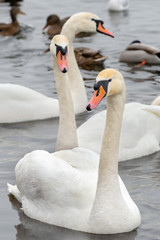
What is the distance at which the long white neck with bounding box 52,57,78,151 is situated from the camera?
8.20 metres

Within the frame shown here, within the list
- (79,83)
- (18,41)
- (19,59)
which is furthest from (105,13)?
(79,83)

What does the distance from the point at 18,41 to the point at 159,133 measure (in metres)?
8.86

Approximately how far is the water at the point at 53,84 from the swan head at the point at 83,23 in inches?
49.0

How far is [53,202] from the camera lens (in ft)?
22.7

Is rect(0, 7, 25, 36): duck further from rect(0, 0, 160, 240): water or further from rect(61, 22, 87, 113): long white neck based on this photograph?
rect(61, 22, 87, 113): long white neck

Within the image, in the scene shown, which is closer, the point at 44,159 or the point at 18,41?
the point at 44,159

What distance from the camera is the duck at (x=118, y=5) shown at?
21156 mm

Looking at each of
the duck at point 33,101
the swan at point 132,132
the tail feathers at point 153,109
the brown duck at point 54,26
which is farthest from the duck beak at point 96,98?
the brown duck at point 54,26

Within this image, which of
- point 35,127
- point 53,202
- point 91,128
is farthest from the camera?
point 35,127

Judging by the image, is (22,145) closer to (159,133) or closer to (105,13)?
(159,133)

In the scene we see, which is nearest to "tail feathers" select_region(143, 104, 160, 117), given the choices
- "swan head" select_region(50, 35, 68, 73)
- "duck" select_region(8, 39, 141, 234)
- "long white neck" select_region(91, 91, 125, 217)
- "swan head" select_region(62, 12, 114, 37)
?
"swan head" select_region(50, 35, 68, 73)

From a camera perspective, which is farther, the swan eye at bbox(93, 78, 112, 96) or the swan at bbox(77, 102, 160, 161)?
the swan at bbox(77, 102, 160, 161)

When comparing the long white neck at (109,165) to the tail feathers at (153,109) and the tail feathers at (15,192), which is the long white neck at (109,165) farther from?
the tail feathers at (153,109)

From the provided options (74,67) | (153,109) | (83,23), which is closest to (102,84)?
(153,109)
